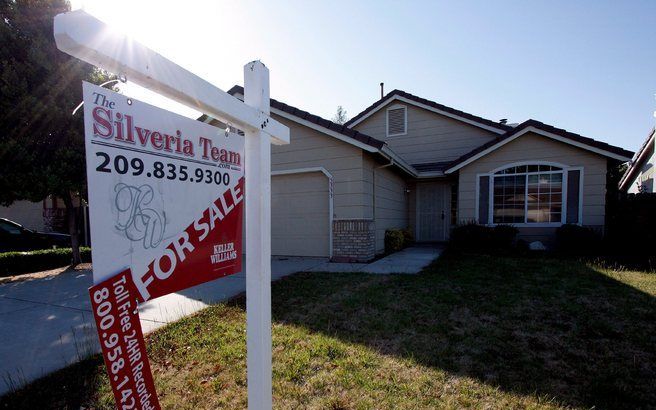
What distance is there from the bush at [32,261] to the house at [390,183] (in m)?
5.89

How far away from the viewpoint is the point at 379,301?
5.00m

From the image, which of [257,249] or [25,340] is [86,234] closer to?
[25,340]

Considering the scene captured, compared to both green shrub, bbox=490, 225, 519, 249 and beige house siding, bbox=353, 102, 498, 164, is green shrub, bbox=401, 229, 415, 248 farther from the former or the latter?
beige house siding, bbox=353, 102, 498, 164

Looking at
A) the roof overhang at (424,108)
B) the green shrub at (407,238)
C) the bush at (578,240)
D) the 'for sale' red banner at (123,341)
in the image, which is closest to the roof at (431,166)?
the roof overhang at (424,108)

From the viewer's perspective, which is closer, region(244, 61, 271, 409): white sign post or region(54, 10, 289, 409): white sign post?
region(54, 10, 289, 409): white sign post

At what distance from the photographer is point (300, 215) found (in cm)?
950

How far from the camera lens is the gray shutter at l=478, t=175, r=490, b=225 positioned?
36.0 ft

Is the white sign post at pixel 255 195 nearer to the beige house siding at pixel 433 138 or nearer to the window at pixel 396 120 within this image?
the beige house siding at pixel 433 138

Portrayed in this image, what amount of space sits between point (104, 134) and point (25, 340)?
4056mm

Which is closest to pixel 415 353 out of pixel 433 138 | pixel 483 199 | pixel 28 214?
pixel 483 199

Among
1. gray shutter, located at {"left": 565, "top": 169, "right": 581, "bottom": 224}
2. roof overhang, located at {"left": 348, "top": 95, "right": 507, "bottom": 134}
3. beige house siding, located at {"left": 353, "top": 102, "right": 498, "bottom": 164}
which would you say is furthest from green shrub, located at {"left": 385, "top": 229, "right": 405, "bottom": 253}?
roof overhang, located at {"left": 348, "top": 95, "right": 507, "bottom": 134}

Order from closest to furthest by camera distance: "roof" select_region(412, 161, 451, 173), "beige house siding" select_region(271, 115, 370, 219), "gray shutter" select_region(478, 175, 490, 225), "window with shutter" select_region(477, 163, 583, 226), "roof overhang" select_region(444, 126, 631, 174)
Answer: "beige house siding" select_region(271, 115, 370, 219) → "roof overhang" select_region(444, 126, 631, 174) → "window with shutter" select_region(477, 163, 583, 226) → "gray shutter" select_region(478, 175, 490, 225) → "roof" select_region(412, 161, 451, 173)

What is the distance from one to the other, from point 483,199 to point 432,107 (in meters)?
4.68

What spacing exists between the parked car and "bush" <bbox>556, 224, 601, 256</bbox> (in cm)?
1691
